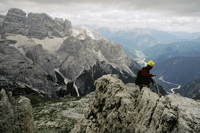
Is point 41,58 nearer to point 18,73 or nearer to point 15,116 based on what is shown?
point 18,73

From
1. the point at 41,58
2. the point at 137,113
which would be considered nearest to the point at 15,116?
the point at 137,113

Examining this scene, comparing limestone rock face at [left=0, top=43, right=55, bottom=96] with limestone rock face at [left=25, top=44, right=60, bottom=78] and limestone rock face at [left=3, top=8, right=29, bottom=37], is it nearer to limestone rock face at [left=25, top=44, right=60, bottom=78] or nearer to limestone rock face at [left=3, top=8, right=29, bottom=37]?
limestone rock face at [left=25, top=44, right=60, bottom=78]

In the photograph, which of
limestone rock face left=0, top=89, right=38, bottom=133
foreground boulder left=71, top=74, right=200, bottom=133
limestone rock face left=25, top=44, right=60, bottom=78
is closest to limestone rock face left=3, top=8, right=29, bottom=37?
limestone rock face left=25, top=44, right=60, bottom=78

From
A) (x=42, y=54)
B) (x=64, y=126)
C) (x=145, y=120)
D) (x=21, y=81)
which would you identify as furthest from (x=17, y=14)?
→ (x=145, y=120)

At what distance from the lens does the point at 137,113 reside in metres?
10.9

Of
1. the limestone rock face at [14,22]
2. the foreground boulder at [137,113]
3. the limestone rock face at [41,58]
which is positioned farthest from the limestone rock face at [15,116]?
the limestone rock face at [14,22]

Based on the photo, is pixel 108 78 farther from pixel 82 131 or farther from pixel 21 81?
pixel 21 81

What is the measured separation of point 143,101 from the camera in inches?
416

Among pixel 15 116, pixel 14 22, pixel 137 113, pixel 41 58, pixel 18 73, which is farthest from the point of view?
pixel 14 22

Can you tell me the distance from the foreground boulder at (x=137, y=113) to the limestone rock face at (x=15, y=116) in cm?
656

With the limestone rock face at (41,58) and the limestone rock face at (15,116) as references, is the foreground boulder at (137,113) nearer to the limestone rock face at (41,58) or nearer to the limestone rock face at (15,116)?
the limestone rock face at (15,116)

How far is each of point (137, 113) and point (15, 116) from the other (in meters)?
14.4

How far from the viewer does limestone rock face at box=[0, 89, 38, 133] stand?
12.1m

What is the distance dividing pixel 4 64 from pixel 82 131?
96.9m
